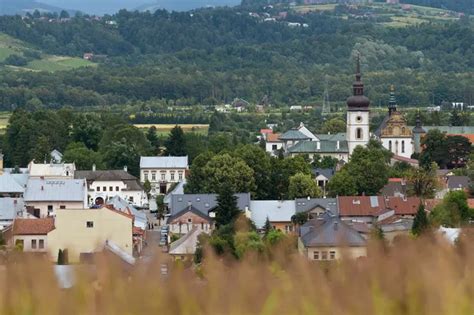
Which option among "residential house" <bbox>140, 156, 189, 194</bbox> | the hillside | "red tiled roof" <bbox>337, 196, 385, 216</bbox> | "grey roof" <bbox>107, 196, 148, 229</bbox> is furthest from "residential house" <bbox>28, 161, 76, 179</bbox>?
the hillside

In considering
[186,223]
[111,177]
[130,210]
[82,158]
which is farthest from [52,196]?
[82,158]

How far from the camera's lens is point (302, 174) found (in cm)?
3712

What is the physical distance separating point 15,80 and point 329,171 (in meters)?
60.0

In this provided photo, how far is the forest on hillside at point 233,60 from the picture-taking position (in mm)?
98144

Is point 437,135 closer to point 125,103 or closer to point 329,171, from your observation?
point 329,171

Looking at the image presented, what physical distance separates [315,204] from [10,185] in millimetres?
8510

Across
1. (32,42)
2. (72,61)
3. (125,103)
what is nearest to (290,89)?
(125,103)

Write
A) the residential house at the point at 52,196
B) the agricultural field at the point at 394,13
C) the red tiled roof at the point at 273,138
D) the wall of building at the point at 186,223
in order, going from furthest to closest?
the agricultural field at the point at 394,13 < the red tiled roof at the point at 273,138 < the residential house at the point at 52,196 < the wall of building at the point at 186,223

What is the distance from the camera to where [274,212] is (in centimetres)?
3288

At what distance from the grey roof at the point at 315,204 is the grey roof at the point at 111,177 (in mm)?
8966

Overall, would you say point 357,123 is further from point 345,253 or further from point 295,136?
point 345,253

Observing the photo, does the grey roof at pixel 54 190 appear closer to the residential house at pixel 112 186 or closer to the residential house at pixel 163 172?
the residential house at pixel 112 186

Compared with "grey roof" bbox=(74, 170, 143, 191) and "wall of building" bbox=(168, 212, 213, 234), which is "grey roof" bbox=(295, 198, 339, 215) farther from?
"grey roof" bbox=(74, 170, 143, 191)

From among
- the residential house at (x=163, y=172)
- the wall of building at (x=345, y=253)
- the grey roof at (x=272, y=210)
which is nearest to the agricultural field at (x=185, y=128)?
the residential house at (x=163, y=172)
